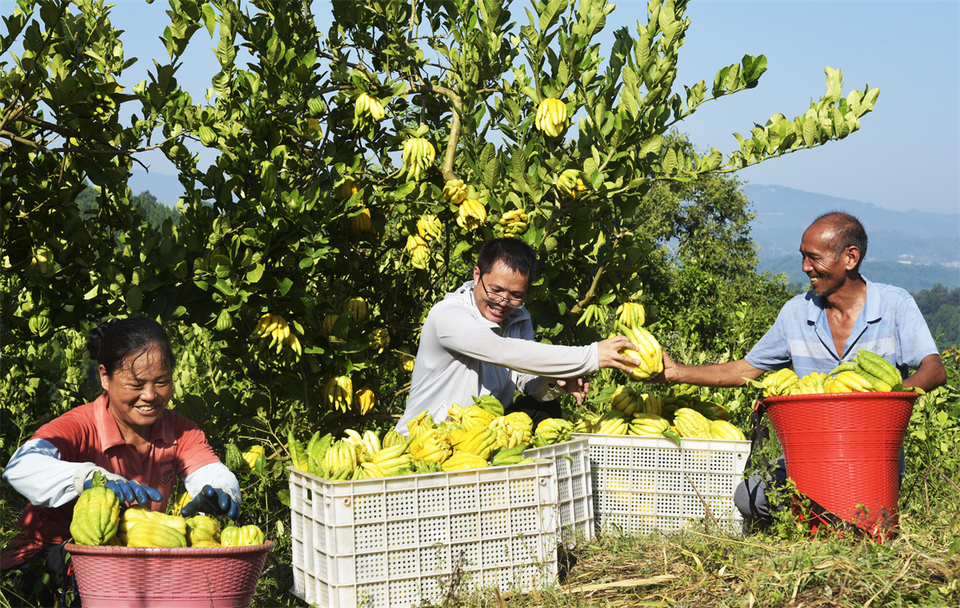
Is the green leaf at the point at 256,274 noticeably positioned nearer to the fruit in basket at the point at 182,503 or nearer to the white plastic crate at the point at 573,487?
the fruit in basket at the point at 182,503

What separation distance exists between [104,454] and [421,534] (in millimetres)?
1179

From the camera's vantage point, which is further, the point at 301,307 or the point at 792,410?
the point at 301,307

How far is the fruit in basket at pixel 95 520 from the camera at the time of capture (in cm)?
209

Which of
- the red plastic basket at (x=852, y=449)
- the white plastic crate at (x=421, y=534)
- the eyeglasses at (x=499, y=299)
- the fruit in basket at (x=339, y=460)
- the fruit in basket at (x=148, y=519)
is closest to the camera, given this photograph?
the fruit in basket at (x=148, y=519)

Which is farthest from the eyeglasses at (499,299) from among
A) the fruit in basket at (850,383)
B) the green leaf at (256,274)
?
the fruit in basket at (850,383)

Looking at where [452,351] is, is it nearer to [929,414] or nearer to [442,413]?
[442,413]

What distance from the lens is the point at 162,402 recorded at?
2717 millimetres

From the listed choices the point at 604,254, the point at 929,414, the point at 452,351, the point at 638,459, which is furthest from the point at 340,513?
the point at 929,414

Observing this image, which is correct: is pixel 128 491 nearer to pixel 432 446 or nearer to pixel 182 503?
pixel 182 503

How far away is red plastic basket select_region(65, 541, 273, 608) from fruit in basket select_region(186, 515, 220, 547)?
0.14 metres

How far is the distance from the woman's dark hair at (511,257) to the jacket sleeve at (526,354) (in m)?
0.30

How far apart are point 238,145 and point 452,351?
141cm

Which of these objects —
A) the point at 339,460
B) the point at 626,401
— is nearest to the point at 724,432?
the point at 626,401

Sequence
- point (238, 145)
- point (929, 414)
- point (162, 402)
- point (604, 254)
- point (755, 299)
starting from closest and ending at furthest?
1. point (162, 402)
2. point (238, 145)
3. point (604, 254)
4. point (929, 414)
5. point (755, 299)
